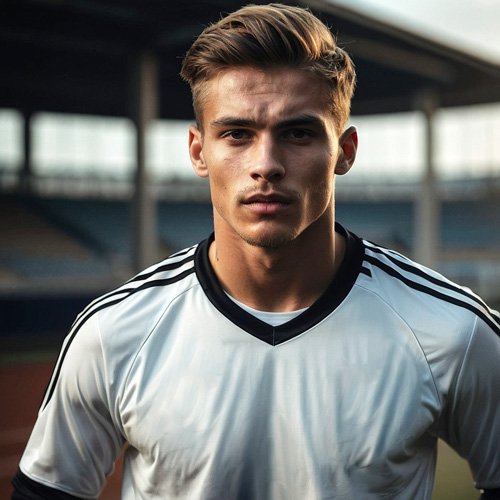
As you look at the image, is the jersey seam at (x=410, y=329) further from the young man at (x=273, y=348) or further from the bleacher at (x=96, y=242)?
the bleacher at (x=96, y=242)

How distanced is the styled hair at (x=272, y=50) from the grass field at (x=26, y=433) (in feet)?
15.8

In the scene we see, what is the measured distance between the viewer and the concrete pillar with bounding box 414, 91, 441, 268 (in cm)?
2338

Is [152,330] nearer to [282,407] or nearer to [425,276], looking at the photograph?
[282,407]

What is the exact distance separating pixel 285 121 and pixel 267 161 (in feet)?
0.40

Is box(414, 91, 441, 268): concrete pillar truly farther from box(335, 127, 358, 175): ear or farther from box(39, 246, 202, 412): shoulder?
box(39, 246, 202, 412): shoulder

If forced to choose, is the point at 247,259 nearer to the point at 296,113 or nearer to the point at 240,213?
the point at 240,213

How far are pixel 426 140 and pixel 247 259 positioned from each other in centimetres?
2178

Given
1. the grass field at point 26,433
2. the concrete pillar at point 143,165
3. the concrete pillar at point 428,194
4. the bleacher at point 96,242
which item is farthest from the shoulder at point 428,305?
the concrete pillar at point 428,194

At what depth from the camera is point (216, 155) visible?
7.26 ft

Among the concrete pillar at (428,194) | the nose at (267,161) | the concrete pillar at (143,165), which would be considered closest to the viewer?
the nose at (267,161)

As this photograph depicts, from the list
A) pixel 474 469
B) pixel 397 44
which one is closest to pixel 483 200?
pixel 397 44

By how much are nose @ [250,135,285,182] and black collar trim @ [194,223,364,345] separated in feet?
1.44

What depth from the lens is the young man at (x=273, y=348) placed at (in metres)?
2.18

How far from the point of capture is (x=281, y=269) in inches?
92.4
